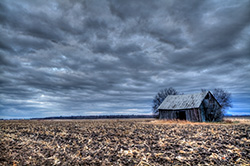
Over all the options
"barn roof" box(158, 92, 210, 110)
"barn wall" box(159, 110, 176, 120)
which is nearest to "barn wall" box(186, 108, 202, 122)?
"barn roof" box(158, 92, 210, 110)

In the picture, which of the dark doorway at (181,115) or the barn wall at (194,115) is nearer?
the barn wall at (194,115)

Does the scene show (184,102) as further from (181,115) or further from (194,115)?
(194,115)

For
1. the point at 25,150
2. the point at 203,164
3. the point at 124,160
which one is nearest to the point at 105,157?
the point at 124,160

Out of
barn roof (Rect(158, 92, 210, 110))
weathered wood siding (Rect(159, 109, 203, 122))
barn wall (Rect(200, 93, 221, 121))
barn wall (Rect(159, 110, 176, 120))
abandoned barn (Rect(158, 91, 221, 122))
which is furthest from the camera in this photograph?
barn wall (Rect(159, 110, 176, 120))

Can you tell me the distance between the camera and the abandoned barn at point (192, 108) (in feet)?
129

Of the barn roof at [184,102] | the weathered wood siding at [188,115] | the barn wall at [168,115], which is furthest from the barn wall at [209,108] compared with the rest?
the barn wall at [168,115]

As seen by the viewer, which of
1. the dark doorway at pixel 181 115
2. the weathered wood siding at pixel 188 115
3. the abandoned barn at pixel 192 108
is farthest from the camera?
the dark doorway at pixel 181 115

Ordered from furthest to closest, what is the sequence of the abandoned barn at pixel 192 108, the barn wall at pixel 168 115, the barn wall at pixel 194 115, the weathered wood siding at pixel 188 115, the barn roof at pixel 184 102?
the barn wall at pixel 168 115, the barn roof at pixel 184 102, the abandoned barn at pixel 192 108, the weathered wood siding at pixel 188 115, the barn wall at pixel 194 115

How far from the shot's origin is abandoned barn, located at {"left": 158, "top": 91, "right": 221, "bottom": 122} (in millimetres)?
39406

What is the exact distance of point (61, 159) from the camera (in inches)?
393

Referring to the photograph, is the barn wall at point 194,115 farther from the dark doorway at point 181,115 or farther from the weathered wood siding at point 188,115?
the dark doorway at point 181,115

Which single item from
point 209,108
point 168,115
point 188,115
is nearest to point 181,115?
point 188,115

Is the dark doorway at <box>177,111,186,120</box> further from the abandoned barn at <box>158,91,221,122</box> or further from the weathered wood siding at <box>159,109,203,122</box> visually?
the weathered wood siding at <box>159,109,203,122</box>

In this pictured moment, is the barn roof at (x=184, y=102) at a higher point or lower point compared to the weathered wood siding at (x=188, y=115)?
higher
